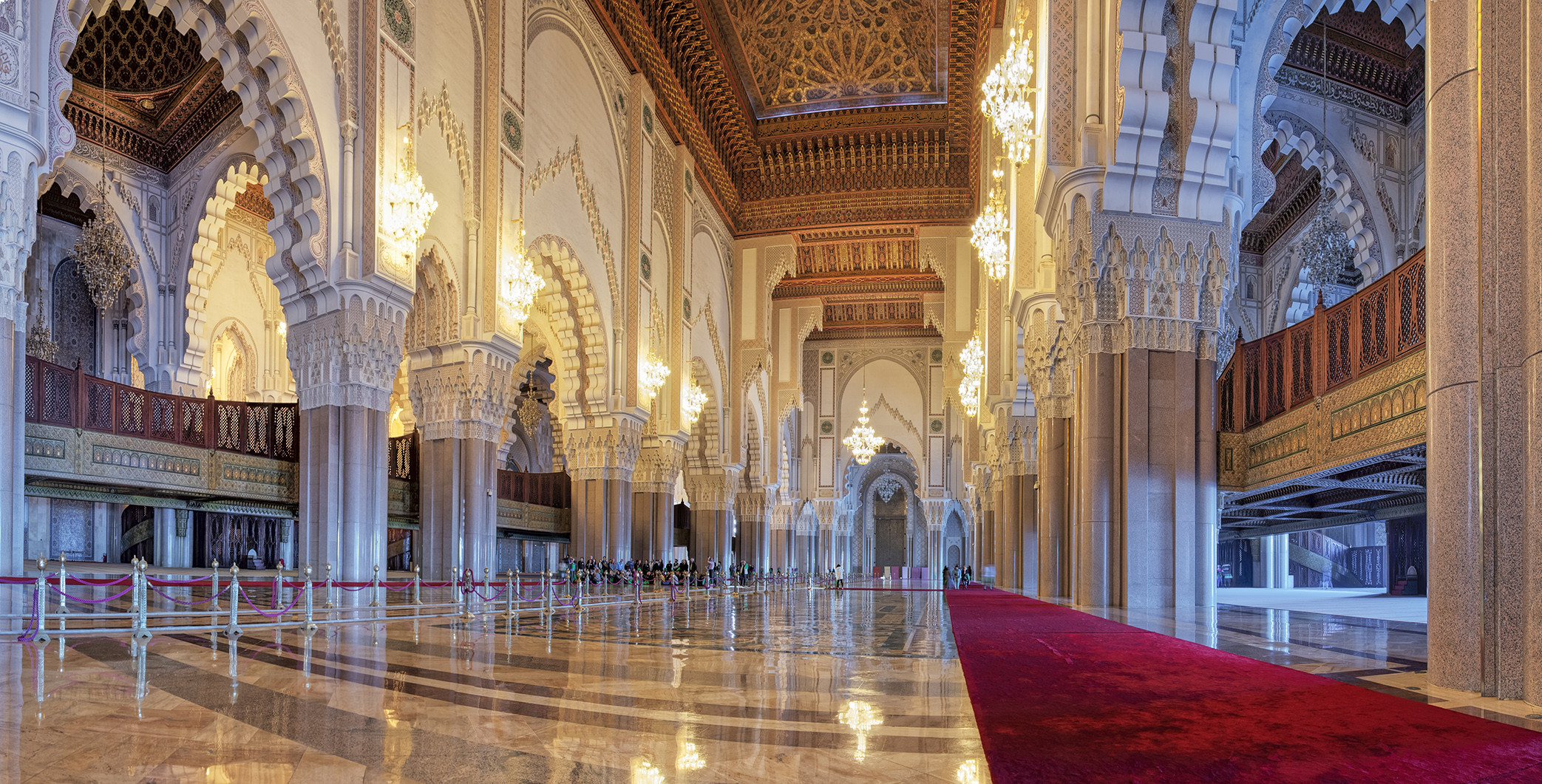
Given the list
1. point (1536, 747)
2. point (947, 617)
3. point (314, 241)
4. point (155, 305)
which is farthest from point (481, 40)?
point (1536, 747)

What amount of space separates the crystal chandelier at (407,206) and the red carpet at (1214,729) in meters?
8.55

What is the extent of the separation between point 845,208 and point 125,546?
57.2 ft

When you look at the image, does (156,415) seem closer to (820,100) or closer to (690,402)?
(690,402)

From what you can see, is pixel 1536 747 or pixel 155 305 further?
pixel 155 305

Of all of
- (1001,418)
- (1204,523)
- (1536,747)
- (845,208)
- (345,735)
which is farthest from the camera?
(845,208)

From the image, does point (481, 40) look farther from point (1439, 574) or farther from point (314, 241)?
point (1439, 574)

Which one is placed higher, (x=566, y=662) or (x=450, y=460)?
(x=450, y=460)

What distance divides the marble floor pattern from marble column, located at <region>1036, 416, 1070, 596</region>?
637cm

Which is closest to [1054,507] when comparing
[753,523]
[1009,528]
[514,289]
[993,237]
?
[993,237]

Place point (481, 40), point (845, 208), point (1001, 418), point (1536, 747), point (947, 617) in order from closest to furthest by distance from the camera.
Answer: point (1536, 747), point (947, 617), point (481, 40), point (1001, 418), point (845, 208)

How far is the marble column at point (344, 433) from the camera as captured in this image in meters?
10.7

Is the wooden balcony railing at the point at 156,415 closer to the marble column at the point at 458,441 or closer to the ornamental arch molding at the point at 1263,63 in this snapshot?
the marble column at the point at 458,441

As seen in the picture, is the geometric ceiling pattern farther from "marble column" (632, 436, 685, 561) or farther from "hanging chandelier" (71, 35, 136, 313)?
"marble column" (632, 436, 685, 561)

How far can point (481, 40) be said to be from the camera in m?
13.6
